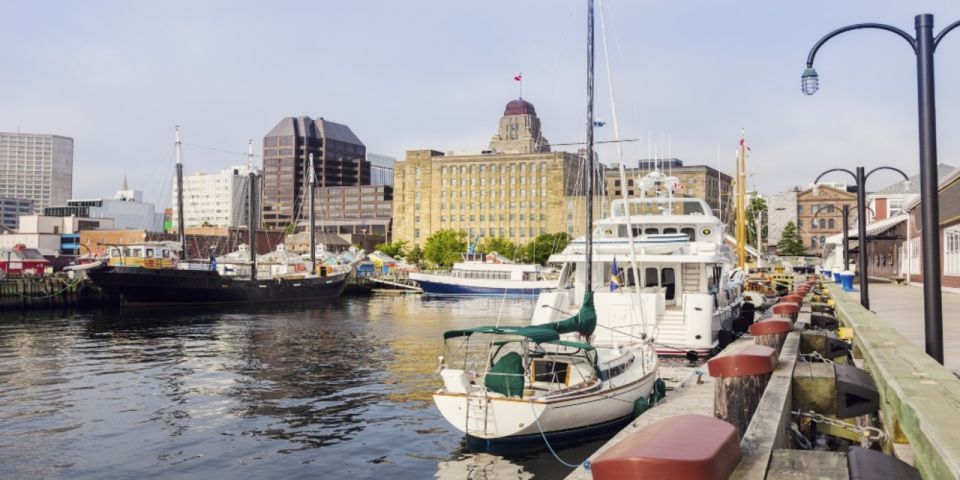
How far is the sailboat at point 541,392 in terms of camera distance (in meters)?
15.6

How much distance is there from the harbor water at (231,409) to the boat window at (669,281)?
10079 millimetres

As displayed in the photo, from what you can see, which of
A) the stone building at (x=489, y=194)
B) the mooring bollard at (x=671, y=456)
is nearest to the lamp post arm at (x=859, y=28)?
the mooring bollard at (x=671, y=456)

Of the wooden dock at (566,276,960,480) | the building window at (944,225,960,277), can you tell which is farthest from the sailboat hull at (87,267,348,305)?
the wooden dock at (566,276,960,480)

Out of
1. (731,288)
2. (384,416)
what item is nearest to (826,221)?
(731,288)

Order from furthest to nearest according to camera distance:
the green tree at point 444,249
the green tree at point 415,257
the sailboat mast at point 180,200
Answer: the green tree at point 415,257 → the green tree at point 444,249 → the sailboat mast at point 180,200

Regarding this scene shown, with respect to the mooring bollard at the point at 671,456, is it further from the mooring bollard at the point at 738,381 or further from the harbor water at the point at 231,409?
the harbor water at the point at 231,409

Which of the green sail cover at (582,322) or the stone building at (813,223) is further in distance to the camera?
the stone building at (813,223)

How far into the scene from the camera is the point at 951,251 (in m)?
35.4

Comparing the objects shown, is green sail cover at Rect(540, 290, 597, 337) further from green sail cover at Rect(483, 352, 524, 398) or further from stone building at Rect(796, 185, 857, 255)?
stone building at Rect(796, 185, 857, 255)

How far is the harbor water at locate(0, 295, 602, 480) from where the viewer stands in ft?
52.5

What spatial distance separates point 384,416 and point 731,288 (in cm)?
2120

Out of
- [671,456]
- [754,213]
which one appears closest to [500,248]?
[754,213]

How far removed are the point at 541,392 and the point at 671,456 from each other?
12.5 meters

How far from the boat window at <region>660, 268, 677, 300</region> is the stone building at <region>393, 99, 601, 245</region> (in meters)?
141
